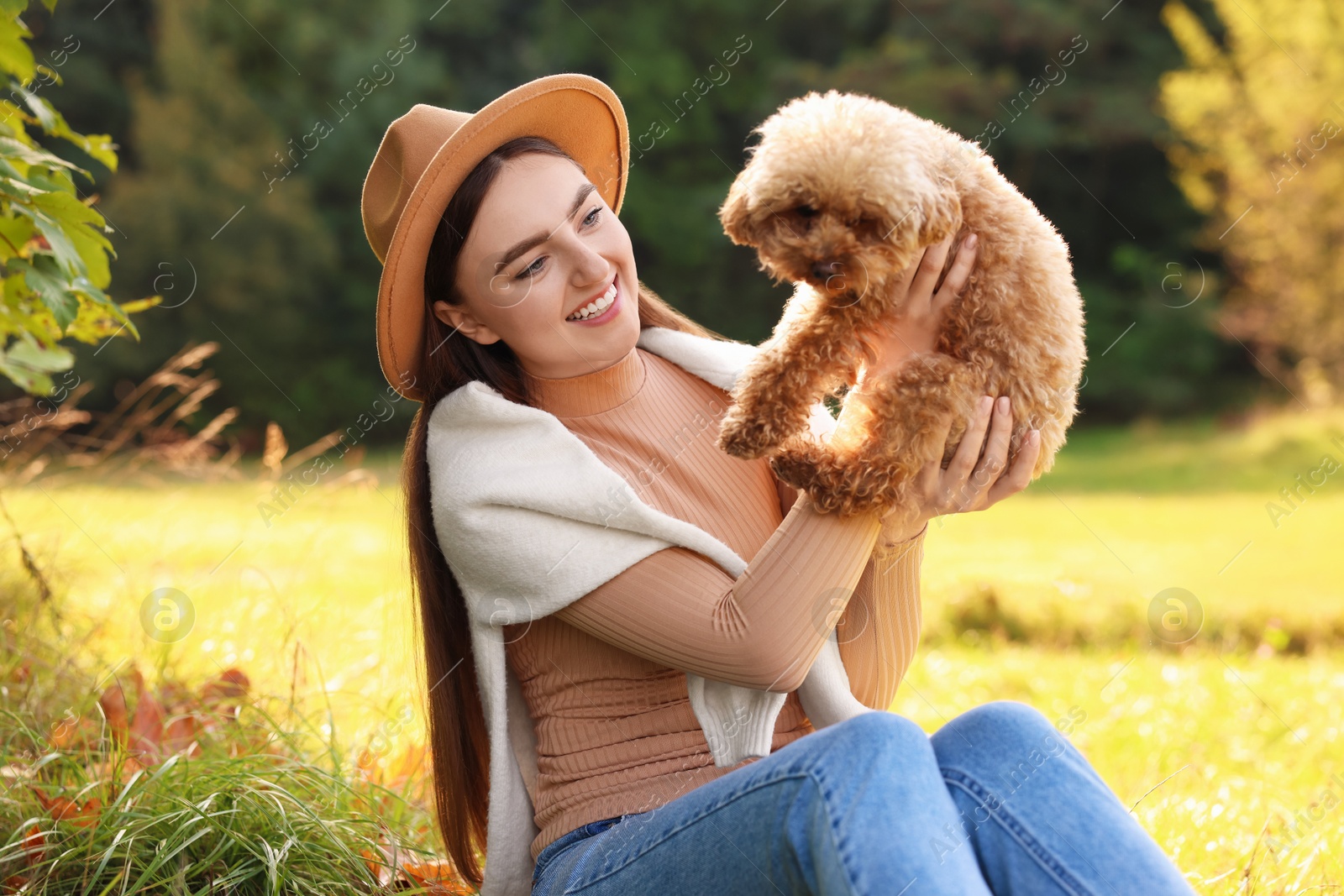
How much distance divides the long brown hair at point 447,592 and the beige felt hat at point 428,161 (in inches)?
1.7

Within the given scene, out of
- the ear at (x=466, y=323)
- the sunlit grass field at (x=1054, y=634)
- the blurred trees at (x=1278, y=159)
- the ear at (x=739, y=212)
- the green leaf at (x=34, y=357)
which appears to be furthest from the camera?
the blurred trees at (x=1278, y=159)

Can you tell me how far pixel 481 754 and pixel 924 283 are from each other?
4.26 ft

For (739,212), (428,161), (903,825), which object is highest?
(428,161)

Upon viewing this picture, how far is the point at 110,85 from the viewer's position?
1802 cm

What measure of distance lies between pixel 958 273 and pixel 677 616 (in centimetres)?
73

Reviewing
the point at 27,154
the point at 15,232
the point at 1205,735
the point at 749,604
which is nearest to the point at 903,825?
the point at 749,604

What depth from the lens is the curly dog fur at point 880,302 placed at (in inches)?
63.5

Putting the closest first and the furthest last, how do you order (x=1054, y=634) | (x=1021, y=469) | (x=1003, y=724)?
(x=1003, y=724) < (x=1021, y=469) < (x=1054, y=634)

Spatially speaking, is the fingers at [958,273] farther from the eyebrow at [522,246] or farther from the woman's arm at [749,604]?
the eyebrow at [522,246]

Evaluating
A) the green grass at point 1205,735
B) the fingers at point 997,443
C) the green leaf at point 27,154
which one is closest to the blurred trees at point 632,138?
the green grass at point 1205,735

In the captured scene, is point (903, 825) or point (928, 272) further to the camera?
point (928, 272)

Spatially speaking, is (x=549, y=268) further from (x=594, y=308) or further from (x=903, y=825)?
(x=903, y=825)

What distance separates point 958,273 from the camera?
1.73m

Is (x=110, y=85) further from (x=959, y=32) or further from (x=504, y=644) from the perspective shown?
(x=504, y=644)
